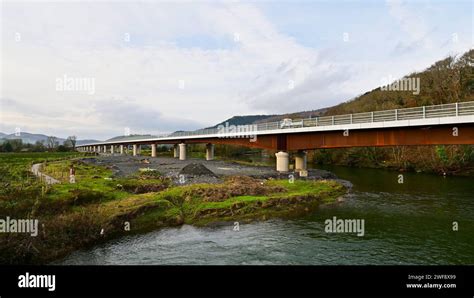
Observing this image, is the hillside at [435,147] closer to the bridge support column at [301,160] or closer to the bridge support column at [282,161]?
the bridge support column at [301,160]

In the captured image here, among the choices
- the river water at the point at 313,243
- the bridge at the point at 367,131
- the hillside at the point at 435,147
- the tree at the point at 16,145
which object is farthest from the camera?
the tree at the point at 16,145

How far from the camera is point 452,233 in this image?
57.7 feet

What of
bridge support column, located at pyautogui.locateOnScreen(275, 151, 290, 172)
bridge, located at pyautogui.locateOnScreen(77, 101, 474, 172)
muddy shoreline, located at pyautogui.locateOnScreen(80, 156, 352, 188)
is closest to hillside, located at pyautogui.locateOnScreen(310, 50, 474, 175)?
bridge, located at pyautogui.locateOnScreen(77, 101, 474, 172)

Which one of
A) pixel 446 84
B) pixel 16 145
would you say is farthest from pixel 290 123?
pixel 16 145

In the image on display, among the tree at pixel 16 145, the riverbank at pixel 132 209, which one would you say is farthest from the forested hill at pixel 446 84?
the tree at pixel 16 145

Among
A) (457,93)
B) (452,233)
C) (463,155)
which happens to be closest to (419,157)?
(463,155)

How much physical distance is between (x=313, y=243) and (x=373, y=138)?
19.4 metres

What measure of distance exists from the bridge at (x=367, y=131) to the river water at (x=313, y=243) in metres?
6.82

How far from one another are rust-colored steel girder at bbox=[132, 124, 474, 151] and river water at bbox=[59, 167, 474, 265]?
6.19 meters

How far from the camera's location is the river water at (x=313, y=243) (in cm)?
1381

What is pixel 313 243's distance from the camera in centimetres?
1600
